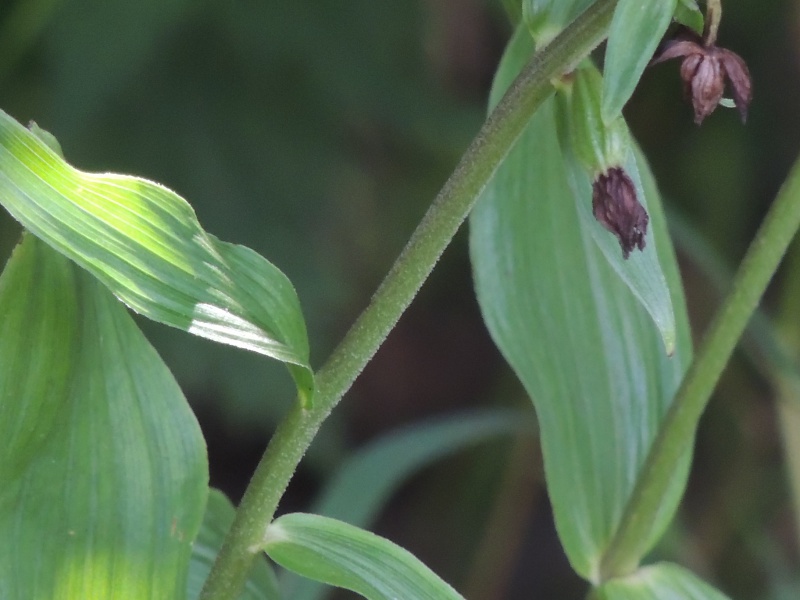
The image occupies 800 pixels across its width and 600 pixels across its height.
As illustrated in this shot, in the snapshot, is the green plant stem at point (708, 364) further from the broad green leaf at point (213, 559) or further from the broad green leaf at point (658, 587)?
the broad green leaf at point (213, 559)

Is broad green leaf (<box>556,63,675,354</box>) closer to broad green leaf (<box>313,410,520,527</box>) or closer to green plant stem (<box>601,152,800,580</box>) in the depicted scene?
green plant stem (<box>601,152,800,580</box>)

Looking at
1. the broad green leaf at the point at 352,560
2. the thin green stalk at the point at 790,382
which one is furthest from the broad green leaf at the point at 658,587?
the thin green stalk at the point at 790,382

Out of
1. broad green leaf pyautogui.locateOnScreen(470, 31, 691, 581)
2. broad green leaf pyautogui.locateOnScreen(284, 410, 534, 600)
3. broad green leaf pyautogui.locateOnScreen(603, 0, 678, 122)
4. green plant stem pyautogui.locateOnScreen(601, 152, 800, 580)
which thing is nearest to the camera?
broad green leaf pyautogui.locateOnScreen(603, 0, 678, 122)

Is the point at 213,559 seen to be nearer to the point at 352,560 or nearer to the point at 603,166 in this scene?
the point at 352,560

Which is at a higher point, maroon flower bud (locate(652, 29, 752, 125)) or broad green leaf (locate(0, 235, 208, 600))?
maroon flower bud (locate(652, 29, 752, 125))

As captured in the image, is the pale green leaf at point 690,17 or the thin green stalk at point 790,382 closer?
the pale green leaf at point 690,17

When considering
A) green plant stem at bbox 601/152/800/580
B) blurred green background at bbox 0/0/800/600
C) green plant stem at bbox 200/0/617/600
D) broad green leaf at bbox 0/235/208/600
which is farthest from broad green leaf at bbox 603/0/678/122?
blurred green background at bbox 0/0/800/600

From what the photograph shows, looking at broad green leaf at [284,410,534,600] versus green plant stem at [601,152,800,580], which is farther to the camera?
broad green leaf at [284,410,534,600]
